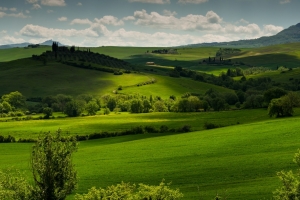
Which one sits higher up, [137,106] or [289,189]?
[289,189]

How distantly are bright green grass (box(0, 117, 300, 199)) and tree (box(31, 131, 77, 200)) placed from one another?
1481cm

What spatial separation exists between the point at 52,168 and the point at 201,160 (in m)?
30.3

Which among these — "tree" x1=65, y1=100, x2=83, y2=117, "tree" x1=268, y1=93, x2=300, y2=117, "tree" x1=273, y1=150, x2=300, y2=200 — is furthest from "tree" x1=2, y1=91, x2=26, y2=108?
"tree" x1=273, y1=150, x2=300, y2=200

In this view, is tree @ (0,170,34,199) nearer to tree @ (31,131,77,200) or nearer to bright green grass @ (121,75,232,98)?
tree @ (31,131,77,200)

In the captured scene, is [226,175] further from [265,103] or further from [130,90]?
[130,90]

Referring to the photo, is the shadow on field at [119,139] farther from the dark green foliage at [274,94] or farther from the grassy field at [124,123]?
the dark green foliage at [274,94]

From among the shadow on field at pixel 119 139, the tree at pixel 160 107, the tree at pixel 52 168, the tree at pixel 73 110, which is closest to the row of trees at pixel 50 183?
the tree at pixel 52 168

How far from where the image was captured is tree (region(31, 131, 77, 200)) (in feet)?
108

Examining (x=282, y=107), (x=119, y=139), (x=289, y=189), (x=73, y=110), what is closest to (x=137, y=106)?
(x=73, y=110)

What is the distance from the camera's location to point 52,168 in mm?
33156

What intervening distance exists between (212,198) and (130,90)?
145543mm

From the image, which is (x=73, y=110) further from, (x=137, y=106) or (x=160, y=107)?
(x=160, y=107)

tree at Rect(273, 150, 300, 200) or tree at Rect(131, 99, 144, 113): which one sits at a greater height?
tree at Rect(273, 150, 300, 200)

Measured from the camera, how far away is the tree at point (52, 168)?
32969mm
